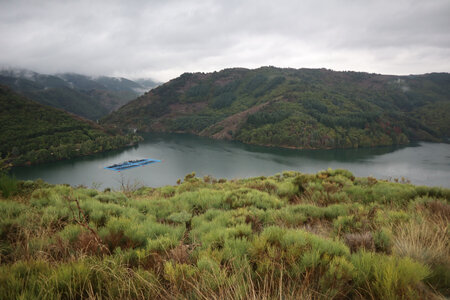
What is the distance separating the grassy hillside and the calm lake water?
4441mm

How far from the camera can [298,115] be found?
10362cm

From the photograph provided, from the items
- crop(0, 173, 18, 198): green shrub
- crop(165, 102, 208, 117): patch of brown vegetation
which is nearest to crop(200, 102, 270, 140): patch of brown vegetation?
crop(165, 102, 208, 117): patch of brown vegetation

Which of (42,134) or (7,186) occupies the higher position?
(42,134)

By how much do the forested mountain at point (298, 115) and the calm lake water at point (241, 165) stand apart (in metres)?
12.7

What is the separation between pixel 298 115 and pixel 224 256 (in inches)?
4251

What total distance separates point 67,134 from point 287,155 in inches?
2977

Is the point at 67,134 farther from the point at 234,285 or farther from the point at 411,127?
the point at 411,127

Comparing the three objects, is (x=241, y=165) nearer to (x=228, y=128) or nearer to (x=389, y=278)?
(x=389, y=278)

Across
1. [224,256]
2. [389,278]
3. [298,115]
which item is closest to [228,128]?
[298,115]

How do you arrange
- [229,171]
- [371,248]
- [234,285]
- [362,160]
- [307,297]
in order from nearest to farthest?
[307,297] → [234,285] → [371,248] → [229,171] → [362,160]

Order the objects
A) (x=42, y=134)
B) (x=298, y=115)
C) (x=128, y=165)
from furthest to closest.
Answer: (x=298, y=115)
(x=42, y=134)
(x=128, y=165)

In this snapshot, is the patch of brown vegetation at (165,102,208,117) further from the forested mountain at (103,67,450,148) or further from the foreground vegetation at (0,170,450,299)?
the foreground vegetation at (0,170,450,299)

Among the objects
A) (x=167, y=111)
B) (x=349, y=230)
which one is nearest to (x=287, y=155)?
(x=349, y=230)

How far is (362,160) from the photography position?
2566 inches
